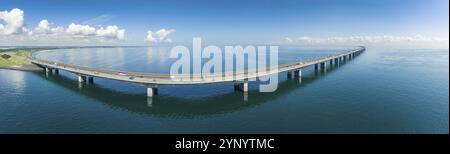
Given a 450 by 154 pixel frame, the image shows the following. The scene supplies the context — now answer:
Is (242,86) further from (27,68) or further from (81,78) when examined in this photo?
(27,68)

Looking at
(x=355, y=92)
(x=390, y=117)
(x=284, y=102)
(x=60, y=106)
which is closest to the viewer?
(x=390, y=117)

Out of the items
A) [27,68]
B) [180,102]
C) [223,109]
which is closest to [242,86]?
[223,109]

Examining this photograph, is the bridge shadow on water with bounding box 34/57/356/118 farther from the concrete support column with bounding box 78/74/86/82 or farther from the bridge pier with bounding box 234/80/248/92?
the concrete support column with bounding box 78/74/86/82

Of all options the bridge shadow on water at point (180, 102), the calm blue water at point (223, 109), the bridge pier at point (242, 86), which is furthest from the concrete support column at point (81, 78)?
the bridge pier at point (242, 86)

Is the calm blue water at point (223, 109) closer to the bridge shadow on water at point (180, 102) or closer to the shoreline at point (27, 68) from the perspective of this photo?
the bridge shadow on water at point (180, 102)

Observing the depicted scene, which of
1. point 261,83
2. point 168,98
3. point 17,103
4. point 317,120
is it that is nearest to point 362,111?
point 317,120

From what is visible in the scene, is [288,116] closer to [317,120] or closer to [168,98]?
[317,120]

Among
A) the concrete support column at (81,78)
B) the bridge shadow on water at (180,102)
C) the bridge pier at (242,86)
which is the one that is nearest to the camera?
the bridge shadow on water at (180,102)

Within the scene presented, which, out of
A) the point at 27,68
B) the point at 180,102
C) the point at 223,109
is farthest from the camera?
the point at 27,68

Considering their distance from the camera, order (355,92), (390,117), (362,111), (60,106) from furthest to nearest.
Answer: (355,92), (60,106), (362,111), (390,117)

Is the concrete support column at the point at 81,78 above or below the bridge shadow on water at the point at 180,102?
above

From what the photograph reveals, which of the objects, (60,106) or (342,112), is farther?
(60,106)
